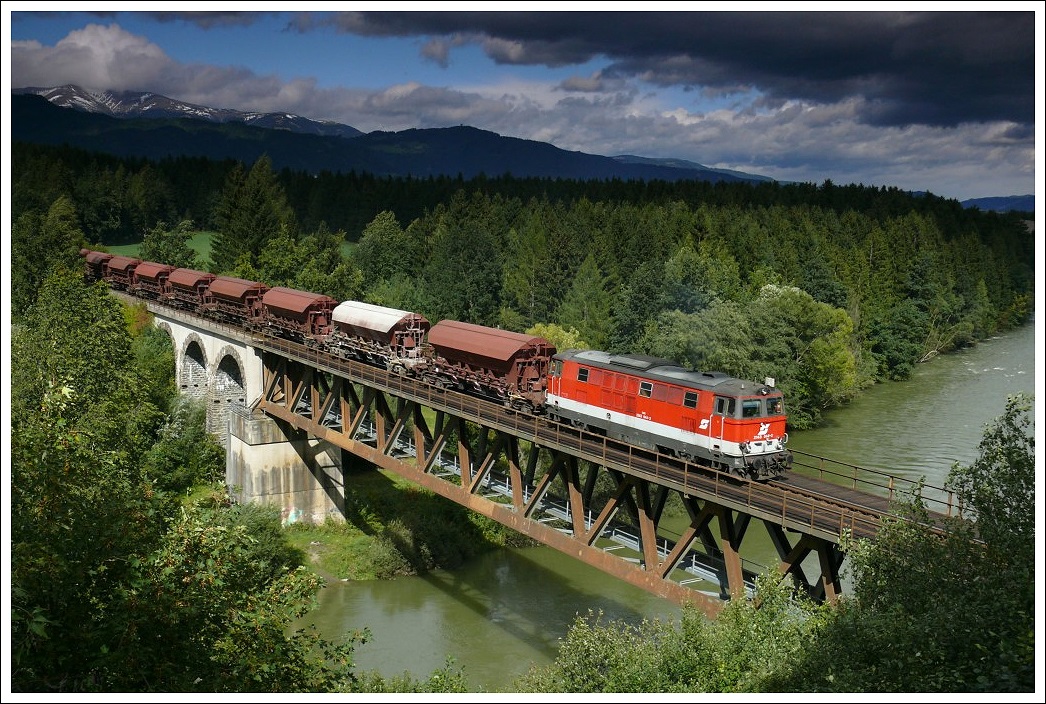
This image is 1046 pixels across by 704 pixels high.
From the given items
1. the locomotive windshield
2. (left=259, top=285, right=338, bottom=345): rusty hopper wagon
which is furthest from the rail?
(left=259, top=285, right=338, bottom=345): rusty hopper wagon

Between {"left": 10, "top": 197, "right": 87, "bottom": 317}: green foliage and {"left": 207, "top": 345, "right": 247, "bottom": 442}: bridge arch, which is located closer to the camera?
{"left": 207, "top": 345, "right": 247, "bottom": 442}: bridge arch

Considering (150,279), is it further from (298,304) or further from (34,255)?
(298,304)

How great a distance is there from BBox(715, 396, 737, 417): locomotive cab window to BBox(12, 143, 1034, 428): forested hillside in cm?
3153

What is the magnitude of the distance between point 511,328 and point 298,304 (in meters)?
27.9

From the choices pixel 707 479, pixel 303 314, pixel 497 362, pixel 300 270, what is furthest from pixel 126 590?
pixel 300 270

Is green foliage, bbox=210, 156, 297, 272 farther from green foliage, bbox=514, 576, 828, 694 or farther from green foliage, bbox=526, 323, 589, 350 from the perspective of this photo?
green foliage, bbox=514, 576, 828, 694

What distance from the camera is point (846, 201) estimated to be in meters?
135

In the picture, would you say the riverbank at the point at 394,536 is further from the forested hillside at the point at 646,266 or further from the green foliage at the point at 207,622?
the green foliage at the point at 207,622

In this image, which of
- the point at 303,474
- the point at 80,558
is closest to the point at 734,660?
the point at 80,558

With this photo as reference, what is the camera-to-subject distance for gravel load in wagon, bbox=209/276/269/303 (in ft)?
179

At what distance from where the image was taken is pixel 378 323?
141 ft

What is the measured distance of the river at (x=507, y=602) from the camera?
112 feet

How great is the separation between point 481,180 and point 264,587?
371 ft

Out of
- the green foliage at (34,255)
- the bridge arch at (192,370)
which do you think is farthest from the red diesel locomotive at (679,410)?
the green foliage at (34,255)
